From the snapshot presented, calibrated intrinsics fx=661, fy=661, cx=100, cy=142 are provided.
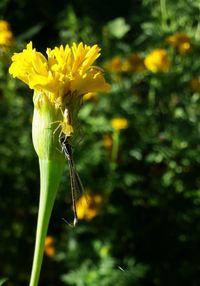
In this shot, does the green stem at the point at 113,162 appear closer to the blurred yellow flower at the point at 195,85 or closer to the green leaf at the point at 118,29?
the blurred yellow flower at the point at 195,85

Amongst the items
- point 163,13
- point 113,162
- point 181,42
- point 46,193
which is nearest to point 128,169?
point 113,162

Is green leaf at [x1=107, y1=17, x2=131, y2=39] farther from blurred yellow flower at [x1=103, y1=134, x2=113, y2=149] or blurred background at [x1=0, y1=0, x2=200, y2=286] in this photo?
blurred yellow flower at [x1=103, y1=134, x2=113, y2=149]

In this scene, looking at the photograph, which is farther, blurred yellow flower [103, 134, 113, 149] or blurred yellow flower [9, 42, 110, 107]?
blurred yellow flower [103, 134, 113, 149]

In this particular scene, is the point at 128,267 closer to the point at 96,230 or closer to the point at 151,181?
the point at 96,230

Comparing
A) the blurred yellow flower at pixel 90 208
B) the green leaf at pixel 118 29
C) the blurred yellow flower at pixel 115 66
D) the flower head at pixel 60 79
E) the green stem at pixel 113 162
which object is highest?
the green leaf at pixel 118 29

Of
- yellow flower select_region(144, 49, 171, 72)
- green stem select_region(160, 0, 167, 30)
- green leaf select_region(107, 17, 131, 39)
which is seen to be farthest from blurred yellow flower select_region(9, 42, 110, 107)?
green leaf select_region(107, 17, 131, 39)

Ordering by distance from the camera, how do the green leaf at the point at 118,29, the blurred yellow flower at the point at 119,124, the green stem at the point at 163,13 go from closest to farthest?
the blurred yellow flower at the point at 119,124, the green stem at the point at 163,13, the green leaf at the point at 118,29

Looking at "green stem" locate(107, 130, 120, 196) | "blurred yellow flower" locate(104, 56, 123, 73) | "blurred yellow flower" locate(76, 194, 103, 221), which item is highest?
"blurred yellow flower" locate(104, 56, 123, 73)

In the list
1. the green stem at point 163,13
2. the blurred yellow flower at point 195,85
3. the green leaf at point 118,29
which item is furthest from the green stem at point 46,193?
the green leaf at point 118,29

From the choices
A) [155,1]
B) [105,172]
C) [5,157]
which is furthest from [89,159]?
[155,1]

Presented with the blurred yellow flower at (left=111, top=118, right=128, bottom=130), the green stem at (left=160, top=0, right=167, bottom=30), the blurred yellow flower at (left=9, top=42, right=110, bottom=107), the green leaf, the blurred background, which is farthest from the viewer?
the green leaf
